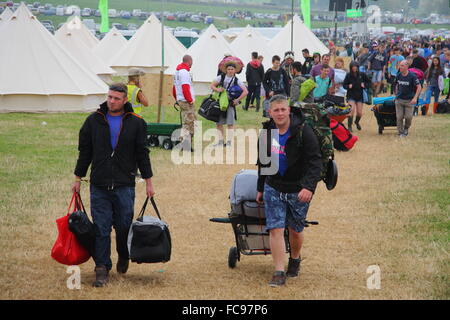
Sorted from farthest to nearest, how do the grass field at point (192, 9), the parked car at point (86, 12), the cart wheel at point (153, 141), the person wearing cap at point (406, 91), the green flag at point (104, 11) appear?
the grass field at point (192, 9) < the parked car at point (86, 12) < the green flag at point (104, 11) < the person wearing cap at point (406, 91) < the cart wheel at point (153, 141)

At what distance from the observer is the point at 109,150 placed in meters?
6.68

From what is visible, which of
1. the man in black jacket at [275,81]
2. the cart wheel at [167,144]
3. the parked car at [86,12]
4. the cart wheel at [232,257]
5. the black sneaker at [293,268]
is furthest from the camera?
the parked car at [86,12]

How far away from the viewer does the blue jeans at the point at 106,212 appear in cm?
670

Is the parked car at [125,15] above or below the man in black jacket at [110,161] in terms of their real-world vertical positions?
above

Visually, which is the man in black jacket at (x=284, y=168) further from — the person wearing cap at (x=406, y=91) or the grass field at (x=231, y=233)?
the person wearing cap at (x=406, y=91)

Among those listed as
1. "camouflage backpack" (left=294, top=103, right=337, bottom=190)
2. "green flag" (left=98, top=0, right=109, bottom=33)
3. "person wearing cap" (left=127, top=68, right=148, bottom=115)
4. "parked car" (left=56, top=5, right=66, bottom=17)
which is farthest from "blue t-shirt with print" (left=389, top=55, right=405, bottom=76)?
"parked car" (left=56, top=5, right=66, bottom=17)

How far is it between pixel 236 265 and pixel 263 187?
1.19m

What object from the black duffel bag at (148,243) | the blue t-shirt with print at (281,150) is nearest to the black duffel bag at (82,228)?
the black duffel bag at (148,243)

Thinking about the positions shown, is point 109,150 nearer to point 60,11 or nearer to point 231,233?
point 231,233

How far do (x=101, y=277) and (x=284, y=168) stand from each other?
1.88 meters

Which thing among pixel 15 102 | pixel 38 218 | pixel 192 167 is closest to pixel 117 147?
pixel 38 218

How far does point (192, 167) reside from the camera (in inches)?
541

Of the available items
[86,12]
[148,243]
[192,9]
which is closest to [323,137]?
[148,243]
